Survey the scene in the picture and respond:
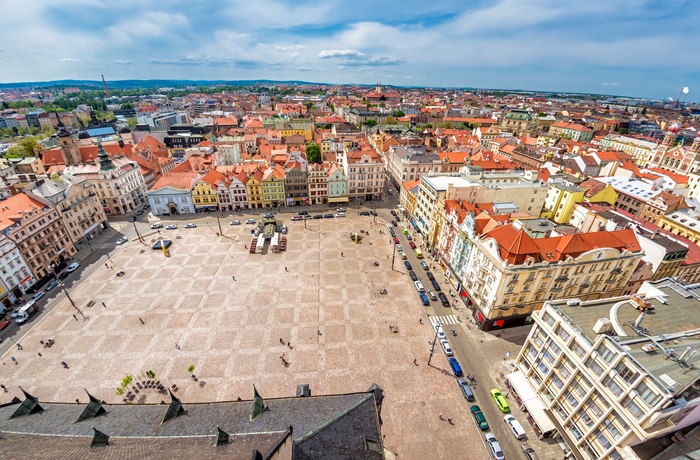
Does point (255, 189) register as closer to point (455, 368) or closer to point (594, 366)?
point (455, 368)

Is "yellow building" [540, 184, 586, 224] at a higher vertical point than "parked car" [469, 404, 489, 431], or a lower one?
higher

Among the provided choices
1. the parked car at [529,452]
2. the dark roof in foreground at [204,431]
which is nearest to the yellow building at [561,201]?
the parked car at [529,452]

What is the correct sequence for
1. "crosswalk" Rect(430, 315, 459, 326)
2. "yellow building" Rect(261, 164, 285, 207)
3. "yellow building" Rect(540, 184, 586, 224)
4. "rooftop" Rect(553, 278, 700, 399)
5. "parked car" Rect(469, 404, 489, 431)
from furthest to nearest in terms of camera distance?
"yellow building" Rect(261, 164, 285, 207) → "yellow building" Rect(540, 184, 586, 224) → "crosswalk" Rect(430, 315, 459, 326) → "parked car" Rect(469, 404, 489, 431) → "rooftop" Rect(553, 278, 700, 399)

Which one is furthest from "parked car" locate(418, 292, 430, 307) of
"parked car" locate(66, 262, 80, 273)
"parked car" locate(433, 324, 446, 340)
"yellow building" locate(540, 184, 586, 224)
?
"parked car" locate(66, 262, 80, 273)

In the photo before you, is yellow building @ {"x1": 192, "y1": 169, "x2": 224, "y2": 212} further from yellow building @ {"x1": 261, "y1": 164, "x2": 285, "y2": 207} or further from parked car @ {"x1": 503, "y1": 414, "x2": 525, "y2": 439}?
parked car @ {"x1": 503, "y1": 414, "x2": 525, "y2": 439}

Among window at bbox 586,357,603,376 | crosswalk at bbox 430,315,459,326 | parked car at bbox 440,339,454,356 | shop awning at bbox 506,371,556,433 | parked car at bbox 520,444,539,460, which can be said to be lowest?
parked car at bbox 520,444,539,460
